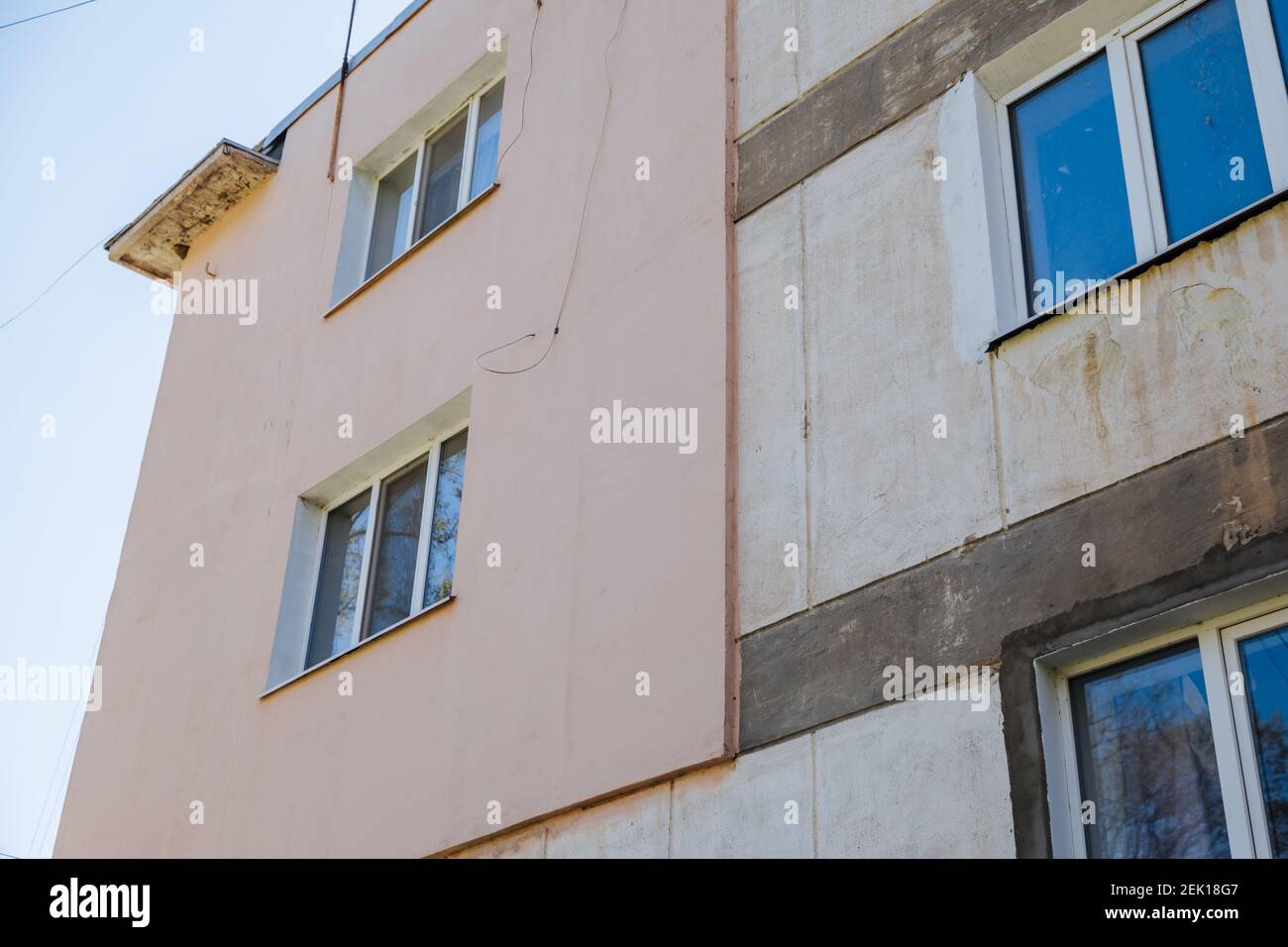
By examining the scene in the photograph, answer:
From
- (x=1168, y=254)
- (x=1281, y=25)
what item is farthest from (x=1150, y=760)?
(x=1281, y=25)

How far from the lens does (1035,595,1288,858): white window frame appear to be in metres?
5.38

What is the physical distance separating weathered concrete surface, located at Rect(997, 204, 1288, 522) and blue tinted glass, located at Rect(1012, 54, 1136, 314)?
419 mm

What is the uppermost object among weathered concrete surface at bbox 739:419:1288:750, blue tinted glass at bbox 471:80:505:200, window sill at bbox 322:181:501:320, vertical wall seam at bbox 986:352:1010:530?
blue tinted glass at bbox 471:80:505:200

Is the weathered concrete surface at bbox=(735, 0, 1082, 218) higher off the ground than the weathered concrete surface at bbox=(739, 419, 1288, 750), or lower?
higher

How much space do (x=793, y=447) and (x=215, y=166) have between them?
7.93 m

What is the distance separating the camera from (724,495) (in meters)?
7.69

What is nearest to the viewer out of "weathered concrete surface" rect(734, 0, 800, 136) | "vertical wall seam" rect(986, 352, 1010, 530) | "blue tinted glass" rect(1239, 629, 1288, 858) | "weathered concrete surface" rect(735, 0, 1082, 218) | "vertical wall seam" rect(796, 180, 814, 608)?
"blue tinted glass" rect(1239, 629, 1288, 858)

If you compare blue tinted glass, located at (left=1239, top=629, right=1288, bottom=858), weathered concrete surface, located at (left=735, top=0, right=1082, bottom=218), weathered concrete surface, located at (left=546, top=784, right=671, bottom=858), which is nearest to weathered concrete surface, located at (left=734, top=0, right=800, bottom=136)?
weathered concrete surface, located at (left=735, top=0, right=1082, bottom=218)

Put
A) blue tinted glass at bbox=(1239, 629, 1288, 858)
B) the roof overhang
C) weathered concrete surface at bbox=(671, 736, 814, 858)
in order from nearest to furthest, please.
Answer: blue tinted glass at bbox=(1239, 629, 1288, 858) < weathered concrete surface at bbox=(671, 736, 814, 858) < the roof overhang

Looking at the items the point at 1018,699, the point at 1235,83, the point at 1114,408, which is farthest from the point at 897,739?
the point at 1235,83

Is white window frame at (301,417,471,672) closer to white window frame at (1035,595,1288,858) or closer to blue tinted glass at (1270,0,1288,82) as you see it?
white window frame at (1035,595,1288,858)

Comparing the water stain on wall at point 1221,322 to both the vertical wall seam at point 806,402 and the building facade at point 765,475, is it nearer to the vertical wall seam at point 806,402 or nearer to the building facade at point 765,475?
the building facade at point 765,475

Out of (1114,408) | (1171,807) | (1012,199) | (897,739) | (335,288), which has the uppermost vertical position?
(335,288)
